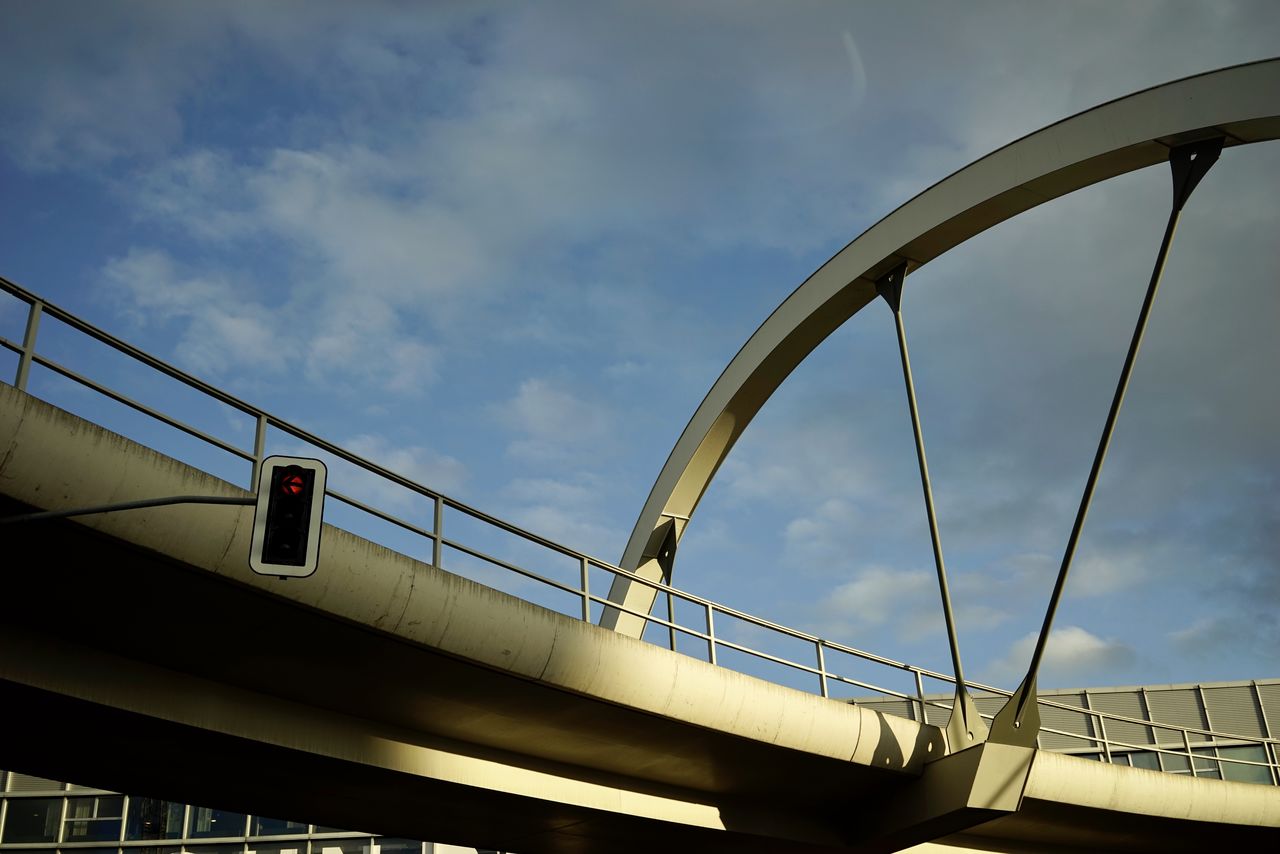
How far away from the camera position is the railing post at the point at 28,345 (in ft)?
34.6

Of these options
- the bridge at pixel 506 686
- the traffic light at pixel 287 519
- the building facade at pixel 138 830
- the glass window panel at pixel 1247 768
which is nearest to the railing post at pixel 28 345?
the bridge at pixel 506 686

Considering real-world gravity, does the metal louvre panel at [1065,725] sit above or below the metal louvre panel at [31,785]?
above

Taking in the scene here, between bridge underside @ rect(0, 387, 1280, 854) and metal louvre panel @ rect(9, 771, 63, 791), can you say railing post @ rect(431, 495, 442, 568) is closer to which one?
bridge underside @ rect(0, 387, 1280, 854)

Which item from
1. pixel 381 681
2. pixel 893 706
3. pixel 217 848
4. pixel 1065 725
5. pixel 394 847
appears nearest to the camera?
pixel 381 681

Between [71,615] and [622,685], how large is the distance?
668 cm

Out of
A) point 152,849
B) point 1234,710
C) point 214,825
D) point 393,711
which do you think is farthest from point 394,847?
point 1234,710

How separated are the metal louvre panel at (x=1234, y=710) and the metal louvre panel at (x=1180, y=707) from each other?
1.34ft

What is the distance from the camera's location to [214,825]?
3797cm

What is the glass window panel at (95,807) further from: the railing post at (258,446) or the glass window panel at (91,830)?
the railing post at (258,446)

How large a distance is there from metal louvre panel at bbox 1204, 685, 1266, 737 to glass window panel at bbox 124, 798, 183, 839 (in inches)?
1367

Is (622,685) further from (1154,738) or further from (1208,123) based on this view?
(1154,738)

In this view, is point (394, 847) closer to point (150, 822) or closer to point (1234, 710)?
point (150, 822)

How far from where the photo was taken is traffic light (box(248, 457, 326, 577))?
8.45m

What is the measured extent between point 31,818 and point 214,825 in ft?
19.4
